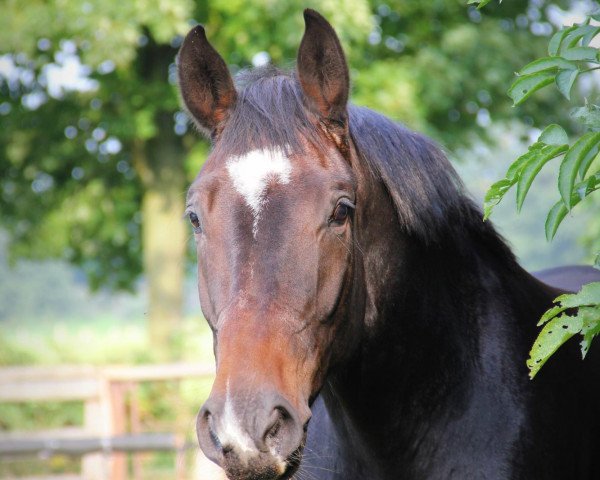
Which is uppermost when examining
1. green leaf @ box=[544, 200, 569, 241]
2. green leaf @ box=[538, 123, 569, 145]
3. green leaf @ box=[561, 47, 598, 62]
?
green leaf @ box=[561, 47, 598, 62]

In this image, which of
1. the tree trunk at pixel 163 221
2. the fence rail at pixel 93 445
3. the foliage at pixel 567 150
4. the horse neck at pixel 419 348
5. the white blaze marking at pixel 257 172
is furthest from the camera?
the tree trunk at pixel 163 221

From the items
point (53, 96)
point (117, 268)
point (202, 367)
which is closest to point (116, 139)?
point (53, 96)

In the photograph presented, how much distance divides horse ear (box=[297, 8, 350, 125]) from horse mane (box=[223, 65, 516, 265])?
0.20ft

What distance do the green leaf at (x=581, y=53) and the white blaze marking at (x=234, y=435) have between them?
1.27 meters

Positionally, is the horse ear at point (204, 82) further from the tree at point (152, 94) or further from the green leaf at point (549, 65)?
the tree at point (152, 94)

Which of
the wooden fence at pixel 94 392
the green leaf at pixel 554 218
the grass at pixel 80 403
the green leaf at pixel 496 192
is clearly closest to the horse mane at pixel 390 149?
the green leaf at pixel 496 192

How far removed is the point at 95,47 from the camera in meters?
9.91

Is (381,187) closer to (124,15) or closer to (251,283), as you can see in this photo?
(251,283)

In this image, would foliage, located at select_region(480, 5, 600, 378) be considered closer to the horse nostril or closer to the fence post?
the horse nostril

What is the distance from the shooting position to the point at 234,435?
2164 mm

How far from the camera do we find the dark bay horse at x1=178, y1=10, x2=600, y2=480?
2.47 metres

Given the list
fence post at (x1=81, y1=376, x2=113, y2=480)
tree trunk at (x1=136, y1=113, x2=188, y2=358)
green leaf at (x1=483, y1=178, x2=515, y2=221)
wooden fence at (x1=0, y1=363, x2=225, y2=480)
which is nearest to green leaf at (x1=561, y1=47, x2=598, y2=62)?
green leaf at (x1=483, y1=178, x2=515, y2=221)

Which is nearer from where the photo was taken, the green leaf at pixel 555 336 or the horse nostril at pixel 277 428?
the horse nostril at pixel 277 428

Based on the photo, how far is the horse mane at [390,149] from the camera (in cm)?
273
